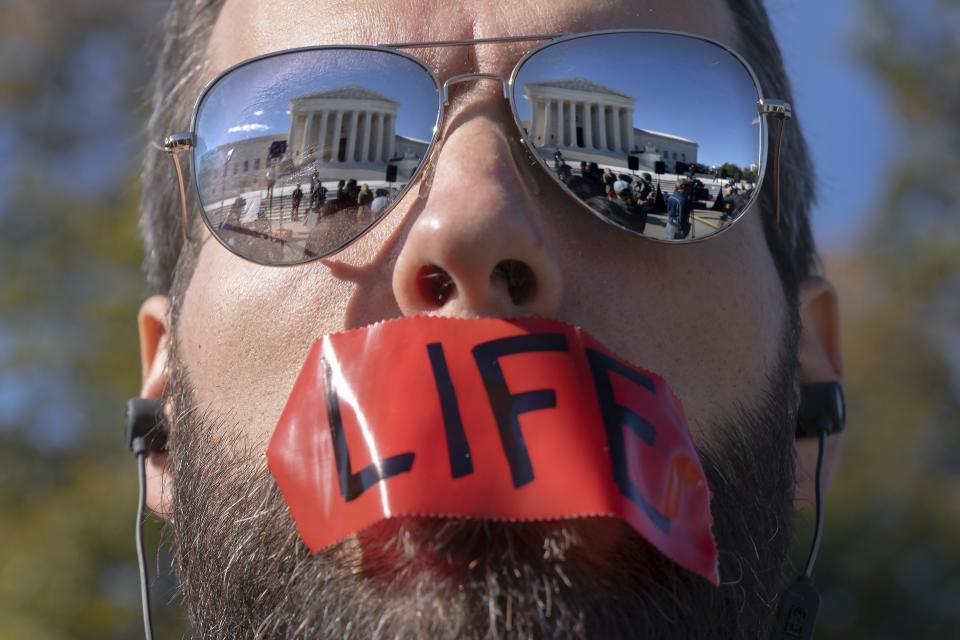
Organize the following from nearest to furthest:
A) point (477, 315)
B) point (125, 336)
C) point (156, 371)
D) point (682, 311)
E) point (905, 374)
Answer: point (477, 315) → point (682, 311) → point (156, 371) → point (125, 336) → point (905, 374)

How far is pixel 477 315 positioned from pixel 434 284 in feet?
0.38

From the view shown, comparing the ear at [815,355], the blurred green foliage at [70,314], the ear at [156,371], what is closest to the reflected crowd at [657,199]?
the ear at [815,355]

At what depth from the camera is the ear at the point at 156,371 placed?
283 centimetres

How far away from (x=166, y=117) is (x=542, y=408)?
5.84 ft

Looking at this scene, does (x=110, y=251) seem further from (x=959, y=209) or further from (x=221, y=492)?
(x=959, y=209)

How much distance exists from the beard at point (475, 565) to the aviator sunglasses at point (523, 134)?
422 mm

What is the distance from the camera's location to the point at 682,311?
7.07 feet

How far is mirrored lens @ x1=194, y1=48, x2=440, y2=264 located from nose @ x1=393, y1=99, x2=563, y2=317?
0.11m

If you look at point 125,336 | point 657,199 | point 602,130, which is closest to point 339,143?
point 602,130

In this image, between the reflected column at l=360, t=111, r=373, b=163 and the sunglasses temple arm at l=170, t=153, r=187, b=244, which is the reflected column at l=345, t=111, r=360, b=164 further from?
the sunglasses temple arm at l=170, t=153, r=187, b=244

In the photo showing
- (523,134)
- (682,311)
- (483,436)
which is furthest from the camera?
(682,311)

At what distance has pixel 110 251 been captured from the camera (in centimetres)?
894

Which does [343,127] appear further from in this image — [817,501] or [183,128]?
[817,501]

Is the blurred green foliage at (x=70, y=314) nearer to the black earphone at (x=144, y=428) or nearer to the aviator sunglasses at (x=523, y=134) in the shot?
the black earphone at (x=144, y=428)
